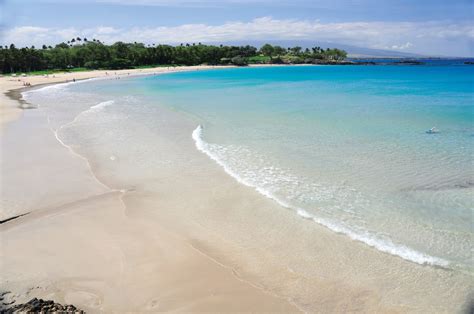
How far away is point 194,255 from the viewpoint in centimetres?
768

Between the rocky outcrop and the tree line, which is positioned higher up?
the tree line

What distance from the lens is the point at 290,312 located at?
591 cm

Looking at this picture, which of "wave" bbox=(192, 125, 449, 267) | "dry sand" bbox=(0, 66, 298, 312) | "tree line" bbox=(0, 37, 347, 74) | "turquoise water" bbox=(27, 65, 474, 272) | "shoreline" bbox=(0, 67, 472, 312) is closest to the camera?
"dry sand" bbox=(0, 66, 298, 312)

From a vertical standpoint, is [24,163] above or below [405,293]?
above

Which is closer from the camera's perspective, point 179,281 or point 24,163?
point 179,281

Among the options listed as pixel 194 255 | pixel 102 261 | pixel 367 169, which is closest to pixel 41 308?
pixel 102 261

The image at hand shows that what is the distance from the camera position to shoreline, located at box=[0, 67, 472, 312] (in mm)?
6273

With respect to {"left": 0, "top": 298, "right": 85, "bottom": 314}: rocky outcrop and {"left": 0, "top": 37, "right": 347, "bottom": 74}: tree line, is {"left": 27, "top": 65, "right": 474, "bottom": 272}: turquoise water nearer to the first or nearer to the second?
{"left": 0, "top": 298, "right": 85, "bottom": 314}: rocky outcrop

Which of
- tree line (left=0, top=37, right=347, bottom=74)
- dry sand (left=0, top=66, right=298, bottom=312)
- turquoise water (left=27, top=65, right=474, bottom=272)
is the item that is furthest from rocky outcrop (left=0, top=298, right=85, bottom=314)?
tree line (left=0, top=37, right=347, bottom=74)

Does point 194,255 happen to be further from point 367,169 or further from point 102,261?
point 367,169

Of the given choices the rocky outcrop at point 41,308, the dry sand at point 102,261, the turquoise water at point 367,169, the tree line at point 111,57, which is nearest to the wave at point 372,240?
the turquoise water at point 367,169

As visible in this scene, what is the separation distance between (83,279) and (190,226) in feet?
9.71

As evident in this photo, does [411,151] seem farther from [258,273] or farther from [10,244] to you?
[10,244]

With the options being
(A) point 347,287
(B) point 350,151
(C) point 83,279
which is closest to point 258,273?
(A) point 347,287
